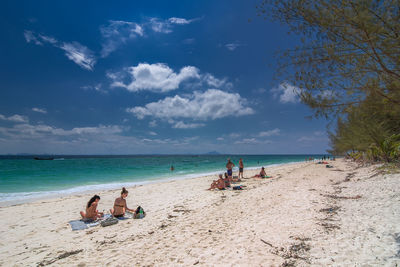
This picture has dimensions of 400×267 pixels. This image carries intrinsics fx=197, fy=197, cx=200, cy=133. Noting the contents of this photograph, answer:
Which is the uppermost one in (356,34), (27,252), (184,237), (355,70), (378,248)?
(356,34)

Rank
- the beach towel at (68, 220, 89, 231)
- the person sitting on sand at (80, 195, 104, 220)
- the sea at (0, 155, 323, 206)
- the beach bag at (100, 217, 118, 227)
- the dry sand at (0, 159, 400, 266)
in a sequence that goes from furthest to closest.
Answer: the sea at (0, 155, 323, 206)
the person sitting on sand at (80, 195, 104, 220)
the beach bag at (100, 217, 118, 227)
the beach towel at (68, 220, 89, 231)
the dry sand at (0, 159, 400, 266)

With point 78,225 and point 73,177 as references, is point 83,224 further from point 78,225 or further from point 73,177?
point 73,177

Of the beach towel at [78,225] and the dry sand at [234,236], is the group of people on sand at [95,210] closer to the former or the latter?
the beach towel at [78,225]

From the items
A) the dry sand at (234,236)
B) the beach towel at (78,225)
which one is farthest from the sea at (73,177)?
the dry sand at (234,236)

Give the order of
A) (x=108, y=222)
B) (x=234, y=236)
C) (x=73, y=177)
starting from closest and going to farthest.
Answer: (x=234, y=236) → (x=108, y=222) → (x=73, y=177)

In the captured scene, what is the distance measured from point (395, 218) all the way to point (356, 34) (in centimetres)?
461

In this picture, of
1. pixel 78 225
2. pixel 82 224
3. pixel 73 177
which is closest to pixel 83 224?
pixel 82 224

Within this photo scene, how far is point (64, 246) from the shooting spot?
4996 millimetres

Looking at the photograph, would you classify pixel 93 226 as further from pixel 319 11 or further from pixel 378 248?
pixel 319 11

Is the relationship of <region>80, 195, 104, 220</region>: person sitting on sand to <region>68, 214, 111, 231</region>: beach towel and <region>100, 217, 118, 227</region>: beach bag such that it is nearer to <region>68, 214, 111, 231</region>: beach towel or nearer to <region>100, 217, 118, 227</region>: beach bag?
<region>68, 214, 111, 231</region>: beach towel

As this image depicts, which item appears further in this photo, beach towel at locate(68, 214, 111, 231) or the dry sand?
beach towel at locate(68, 214, 111, 231)

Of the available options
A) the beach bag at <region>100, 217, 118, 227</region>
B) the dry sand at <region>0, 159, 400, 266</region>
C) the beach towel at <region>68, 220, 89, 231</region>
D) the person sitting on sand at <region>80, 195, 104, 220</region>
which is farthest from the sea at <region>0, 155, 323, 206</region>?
the beach bag at <region>100, 217, 118, 227</region>

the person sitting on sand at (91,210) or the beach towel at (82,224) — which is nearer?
the beach towel at (82,224)

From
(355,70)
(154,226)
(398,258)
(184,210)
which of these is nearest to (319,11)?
(355,70)
